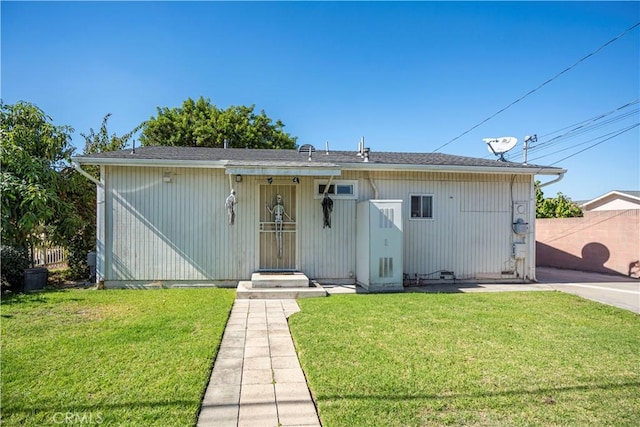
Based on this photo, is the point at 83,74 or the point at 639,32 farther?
the point at 83,74

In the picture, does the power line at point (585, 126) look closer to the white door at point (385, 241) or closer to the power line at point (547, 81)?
the power line at point (547, 81)

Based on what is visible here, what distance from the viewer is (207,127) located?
19.6 meters

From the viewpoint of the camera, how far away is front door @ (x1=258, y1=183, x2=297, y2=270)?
7840mm

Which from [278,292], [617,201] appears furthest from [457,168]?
[617,201]

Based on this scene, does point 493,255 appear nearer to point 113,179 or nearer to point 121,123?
point 113,179

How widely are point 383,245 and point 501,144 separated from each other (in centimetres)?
534

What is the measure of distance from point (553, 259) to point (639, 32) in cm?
787

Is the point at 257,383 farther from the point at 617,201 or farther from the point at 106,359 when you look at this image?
the point at 617,201

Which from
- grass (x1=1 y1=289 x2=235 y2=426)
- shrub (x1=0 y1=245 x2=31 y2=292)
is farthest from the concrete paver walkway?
shrub (x1=0 y1=245 x2=31 y2=292)

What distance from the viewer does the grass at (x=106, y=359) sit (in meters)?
2.46

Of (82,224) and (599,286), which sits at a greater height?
→ (82,224)

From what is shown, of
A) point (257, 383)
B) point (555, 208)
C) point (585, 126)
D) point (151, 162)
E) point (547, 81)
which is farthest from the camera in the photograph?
point (555, 208)

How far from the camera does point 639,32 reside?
6.86 m

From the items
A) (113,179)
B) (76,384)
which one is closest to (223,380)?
(76,384)
